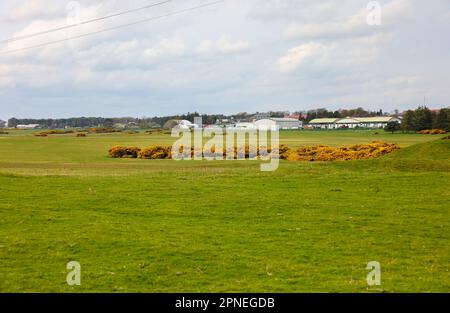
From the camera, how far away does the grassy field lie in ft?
38.8

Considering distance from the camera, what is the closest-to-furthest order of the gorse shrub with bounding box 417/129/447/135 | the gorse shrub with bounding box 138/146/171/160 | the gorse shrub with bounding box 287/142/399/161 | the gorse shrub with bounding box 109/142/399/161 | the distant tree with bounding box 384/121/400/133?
the gorse shrub with bounding box 287/142/399/161
the gorse shrub with bounding box 109/142/399/161
the gorse shrub with bounding box 138/146/171/160
the gorse shrub with bounding box 417/129/447/135
the distant tree with bounding box 384/121/400/133

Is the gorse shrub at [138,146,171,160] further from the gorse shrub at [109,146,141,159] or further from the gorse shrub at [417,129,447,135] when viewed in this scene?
the gorse shrub at [417,129,447,135]

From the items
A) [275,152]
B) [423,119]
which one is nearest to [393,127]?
[423,119]

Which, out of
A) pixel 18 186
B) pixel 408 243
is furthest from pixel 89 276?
pixel 18 186

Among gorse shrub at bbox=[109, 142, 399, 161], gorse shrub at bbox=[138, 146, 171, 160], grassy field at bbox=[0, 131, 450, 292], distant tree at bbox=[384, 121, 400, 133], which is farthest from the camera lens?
distant tree at bbox=[384, 121, 400, 133]

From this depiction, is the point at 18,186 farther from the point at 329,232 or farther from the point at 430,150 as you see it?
the point at 430,150

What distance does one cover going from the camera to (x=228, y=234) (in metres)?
16.4

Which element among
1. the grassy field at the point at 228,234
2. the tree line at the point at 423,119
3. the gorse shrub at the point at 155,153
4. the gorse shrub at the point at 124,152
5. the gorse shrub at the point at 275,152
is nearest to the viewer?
the grassy field at the point at 228,234

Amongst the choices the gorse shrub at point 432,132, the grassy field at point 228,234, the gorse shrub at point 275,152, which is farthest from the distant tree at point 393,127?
the grassy field at point 228,234

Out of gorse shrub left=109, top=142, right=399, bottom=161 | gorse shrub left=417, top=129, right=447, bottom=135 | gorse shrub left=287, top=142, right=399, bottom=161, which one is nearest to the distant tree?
gorse shrub left=417, top=129, right=447, bottom=135

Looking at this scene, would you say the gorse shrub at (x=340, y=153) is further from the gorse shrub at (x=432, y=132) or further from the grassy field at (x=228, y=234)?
the gorse shrub at (x=432, y=132)

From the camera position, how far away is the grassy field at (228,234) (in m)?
11.8

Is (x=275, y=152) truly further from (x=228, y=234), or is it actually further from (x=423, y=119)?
(x=423, y=119)
